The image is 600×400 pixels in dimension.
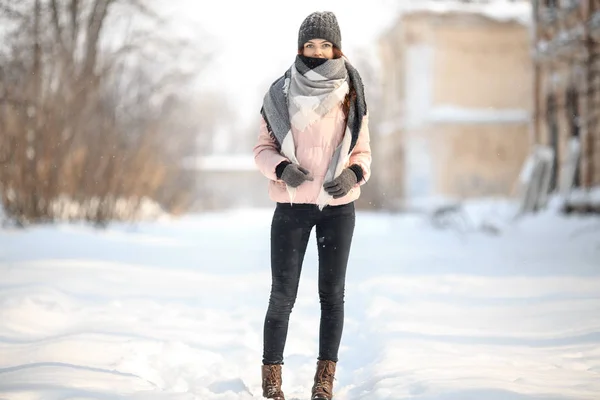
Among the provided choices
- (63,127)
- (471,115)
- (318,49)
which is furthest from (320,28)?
(471,115)

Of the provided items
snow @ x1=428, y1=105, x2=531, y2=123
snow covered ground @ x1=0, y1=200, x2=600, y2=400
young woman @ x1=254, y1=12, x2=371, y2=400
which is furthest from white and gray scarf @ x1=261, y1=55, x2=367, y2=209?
snow @ x1=428, y1=105, x2=531, y2=123

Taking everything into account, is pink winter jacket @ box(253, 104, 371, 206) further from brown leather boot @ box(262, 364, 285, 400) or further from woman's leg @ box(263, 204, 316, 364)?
brown leather boot @ box(262, 364, 285, 400)

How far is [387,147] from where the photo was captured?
93.4ft

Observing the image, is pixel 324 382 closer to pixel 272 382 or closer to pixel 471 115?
pixel 272 382

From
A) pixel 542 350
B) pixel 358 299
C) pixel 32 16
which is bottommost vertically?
pixel 358 299

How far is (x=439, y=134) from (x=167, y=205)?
10973mm

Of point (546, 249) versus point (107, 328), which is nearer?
point (107, 328)

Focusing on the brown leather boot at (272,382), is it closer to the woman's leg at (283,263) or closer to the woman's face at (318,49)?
the woman's leg at (283,263)

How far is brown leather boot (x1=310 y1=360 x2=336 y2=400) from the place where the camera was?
3154 millimetres

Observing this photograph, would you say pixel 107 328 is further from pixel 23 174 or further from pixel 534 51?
pixel 534 51

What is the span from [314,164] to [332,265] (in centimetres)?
45

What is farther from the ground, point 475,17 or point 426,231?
point 475,17

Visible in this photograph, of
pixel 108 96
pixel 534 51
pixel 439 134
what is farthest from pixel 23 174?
pixel 439 134

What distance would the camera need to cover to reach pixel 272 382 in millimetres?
3207
